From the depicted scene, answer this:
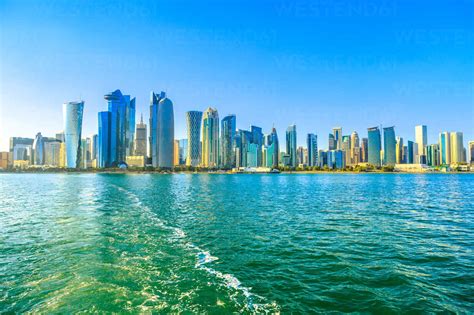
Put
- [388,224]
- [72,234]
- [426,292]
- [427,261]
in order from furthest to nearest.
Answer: [388,224] < [72,234] < [427,261] < [426,292]

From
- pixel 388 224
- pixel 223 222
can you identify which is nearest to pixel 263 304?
pixel 223 222

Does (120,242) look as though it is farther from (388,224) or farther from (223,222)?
(388,224)

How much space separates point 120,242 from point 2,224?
1840 cm

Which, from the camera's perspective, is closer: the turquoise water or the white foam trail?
the white foam trail

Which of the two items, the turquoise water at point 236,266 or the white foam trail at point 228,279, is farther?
the turquoise water at point 236,266

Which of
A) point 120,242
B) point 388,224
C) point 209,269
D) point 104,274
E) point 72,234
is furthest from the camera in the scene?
point 388,224

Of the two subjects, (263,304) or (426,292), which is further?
(426,292)

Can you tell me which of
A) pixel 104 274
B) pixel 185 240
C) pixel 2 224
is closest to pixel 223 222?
pixel 185 240

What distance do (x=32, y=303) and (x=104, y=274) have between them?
12.7 feet

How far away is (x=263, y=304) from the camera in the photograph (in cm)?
1305

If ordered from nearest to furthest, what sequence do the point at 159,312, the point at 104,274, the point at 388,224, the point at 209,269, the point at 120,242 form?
1. the point at 159,312
2. the point at 104,274
3. the point at 209,269
4. the point at 120,242
5. the point at 388,224

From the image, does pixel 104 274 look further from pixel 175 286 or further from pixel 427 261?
pixel 427 261

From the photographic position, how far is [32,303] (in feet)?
43.0

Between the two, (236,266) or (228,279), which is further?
(236,266)
